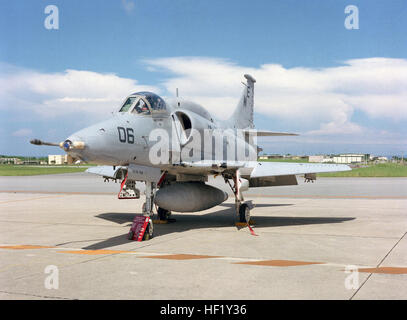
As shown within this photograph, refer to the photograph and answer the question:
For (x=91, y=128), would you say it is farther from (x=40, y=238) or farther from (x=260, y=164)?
(x=260, y=164)

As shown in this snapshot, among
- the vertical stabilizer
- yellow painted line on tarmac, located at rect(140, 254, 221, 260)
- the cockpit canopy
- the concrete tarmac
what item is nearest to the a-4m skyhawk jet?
the cockpit canopy

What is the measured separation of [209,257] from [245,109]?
39.1 ft

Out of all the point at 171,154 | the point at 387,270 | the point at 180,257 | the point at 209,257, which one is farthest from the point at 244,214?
the point at 387,270

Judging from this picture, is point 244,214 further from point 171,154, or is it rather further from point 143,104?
point 143,104

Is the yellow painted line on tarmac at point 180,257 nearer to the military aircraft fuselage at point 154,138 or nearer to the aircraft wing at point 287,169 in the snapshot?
the military aircraft fuselage at point 154,138

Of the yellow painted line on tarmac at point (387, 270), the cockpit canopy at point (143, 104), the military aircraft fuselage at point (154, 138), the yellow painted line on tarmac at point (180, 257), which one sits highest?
the cockpit canopy at point (143, 104)

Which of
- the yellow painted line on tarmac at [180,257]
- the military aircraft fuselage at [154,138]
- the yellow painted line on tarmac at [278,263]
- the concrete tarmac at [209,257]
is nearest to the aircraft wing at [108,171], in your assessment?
the concrete tarmac at [209,257]

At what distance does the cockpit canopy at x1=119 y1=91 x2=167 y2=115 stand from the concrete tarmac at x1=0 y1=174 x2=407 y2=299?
3.33 m

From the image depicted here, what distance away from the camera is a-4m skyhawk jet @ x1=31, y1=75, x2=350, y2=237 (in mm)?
9445

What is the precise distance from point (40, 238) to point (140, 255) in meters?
3.89

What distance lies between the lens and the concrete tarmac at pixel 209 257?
599 centimetres

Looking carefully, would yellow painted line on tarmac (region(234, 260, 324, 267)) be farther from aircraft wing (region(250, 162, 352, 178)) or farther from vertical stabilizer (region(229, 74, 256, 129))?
vertical stabilizer (region(229, 74, 256, 129))

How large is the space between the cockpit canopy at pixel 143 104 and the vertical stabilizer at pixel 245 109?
7322 millimetres

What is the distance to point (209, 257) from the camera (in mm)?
8414
